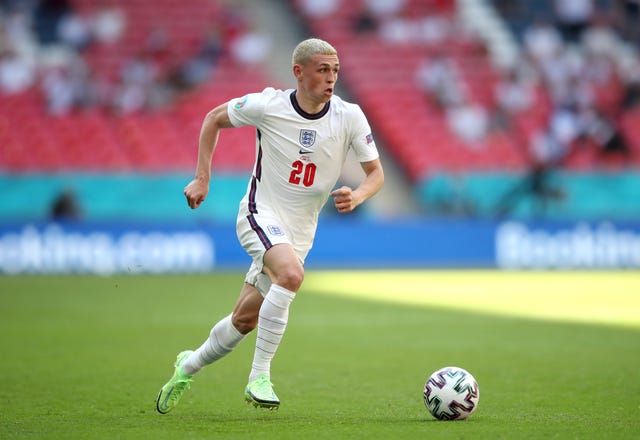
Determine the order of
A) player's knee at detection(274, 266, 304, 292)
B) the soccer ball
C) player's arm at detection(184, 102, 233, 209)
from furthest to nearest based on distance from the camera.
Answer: player's arm at detection(184, 102, 233, 209), player's knee at detection(274, 266, 304, 292), the soccer ball

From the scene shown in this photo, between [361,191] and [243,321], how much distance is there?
119cm

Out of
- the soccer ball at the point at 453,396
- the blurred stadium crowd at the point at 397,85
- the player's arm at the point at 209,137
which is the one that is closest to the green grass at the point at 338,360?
the soccer ball at the point at 453,396

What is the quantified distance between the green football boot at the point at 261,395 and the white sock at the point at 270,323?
0.09 meters

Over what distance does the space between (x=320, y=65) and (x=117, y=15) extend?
74.3 feet

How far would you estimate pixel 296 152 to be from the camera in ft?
23.4

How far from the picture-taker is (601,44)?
30844 mm

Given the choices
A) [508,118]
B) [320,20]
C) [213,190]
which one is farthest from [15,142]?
[508,118]

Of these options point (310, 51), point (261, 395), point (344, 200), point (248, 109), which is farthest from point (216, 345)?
point (310, 51)

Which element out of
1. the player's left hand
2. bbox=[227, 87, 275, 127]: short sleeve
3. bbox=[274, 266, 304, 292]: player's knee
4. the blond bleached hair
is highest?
the blond bleached hair

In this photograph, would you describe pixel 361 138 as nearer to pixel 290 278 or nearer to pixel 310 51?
pixel 310 51

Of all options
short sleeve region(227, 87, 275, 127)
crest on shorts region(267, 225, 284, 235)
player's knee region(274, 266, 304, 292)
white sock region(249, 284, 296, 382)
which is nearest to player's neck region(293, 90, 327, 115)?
short sleeve region(227, 87, 275, 127)

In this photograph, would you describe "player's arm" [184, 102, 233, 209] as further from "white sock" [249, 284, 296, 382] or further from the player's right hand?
"white sock" [249, 284, 296, 382]

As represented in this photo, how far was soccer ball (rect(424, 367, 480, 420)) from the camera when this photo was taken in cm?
655

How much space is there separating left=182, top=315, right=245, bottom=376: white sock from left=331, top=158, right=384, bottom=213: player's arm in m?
1.18
